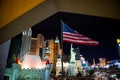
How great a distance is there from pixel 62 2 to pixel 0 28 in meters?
0.68

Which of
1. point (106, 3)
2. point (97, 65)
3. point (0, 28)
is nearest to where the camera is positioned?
point (0, 28)

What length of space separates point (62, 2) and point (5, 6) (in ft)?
1.94

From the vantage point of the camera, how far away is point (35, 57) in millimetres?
8477

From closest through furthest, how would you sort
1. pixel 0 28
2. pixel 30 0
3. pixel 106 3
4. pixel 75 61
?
pixel 30 0, pixel 0 28, pixel 106 3, pixel 75 61

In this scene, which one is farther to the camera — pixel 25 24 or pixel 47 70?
pixel 47 70

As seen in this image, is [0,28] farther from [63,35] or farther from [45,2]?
[63,35]

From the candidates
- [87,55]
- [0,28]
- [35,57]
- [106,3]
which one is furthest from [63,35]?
[87,55]

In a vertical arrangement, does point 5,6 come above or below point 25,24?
above

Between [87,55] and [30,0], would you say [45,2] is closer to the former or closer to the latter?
[30,0]

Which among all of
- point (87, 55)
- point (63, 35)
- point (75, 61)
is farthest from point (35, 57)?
point (75, 61)

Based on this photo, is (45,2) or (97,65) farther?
(97,65)

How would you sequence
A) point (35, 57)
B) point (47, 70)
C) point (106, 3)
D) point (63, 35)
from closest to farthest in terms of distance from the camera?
1. point (106, 3)
2. point (63, 35)
3. point (35, 57)
4. point (47, 70)

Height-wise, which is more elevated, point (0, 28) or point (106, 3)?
point (106, 3)

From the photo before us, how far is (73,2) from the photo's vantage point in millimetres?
1644
